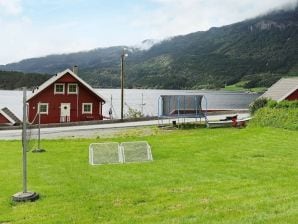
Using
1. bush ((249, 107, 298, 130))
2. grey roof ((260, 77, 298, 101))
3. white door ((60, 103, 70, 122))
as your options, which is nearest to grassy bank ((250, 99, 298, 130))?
bush ((249, 107, 298, 130))

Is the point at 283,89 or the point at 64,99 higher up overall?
the point at 283,89

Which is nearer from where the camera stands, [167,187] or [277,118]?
[167,187]

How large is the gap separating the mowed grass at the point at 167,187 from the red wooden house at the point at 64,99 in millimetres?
32124

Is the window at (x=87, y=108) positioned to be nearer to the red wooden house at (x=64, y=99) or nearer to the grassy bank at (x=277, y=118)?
the red wooden house at (x=64, y=99)

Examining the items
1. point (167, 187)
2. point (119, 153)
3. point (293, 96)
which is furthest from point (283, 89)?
point (167, 187)

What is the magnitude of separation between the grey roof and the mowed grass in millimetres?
31914

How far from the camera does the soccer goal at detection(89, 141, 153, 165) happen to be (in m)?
18.0

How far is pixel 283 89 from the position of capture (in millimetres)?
53719

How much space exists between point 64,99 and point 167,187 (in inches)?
1651

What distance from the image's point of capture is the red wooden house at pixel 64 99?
→ 5291 centimetres

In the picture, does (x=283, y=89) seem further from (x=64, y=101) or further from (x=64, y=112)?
(x=64, y=112)

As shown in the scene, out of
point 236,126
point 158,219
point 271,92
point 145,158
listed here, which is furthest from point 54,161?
point 271,92

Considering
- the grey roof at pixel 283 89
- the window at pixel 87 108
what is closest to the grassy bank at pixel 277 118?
the grey roof at pixel 283 89

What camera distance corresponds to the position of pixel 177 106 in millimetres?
43281
